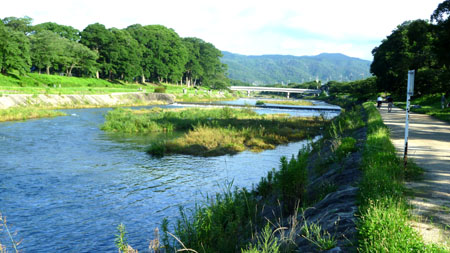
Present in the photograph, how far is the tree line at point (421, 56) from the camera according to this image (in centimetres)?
2656

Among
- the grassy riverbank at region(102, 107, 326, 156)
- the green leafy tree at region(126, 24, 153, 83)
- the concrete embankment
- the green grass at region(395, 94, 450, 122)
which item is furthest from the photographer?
the green leafy tree at region(126, 24, 153, 83)

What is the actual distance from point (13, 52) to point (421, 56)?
63839 mm

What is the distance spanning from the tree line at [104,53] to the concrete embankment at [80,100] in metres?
14.9

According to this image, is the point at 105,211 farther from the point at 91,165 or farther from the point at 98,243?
the point at 91,165

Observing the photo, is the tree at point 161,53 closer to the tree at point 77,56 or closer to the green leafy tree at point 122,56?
the green leafy tree at point 122,56

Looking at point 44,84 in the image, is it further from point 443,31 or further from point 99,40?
point 443,31

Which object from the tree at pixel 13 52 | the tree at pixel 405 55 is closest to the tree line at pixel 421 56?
the tree at pixel 405 55

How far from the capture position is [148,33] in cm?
12788

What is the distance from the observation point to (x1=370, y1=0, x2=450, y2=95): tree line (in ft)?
87.1

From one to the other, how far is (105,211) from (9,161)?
34.8ft

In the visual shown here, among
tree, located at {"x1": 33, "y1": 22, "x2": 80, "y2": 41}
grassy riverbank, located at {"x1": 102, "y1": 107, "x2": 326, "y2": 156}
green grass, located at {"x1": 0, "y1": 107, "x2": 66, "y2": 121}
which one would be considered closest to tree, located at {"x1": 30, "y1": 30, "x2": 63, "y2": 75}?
tree, located at {"x1": 33, "y1": 22, "x2": 80, "y2": 41}

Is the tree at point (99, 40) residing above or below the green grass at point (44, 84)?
above

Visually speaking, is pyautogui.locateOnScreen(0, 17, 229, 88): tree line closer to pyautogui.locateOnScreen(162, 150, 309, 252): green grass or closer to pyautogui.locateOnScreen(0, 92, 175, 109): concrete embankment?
pyautogui.locateOnScreen(0, 92, 175, 109): concrete embankment

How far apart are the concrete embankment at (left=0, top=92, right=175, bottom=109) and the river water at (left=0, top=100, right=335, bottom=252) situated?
Result: 73.6 ft
